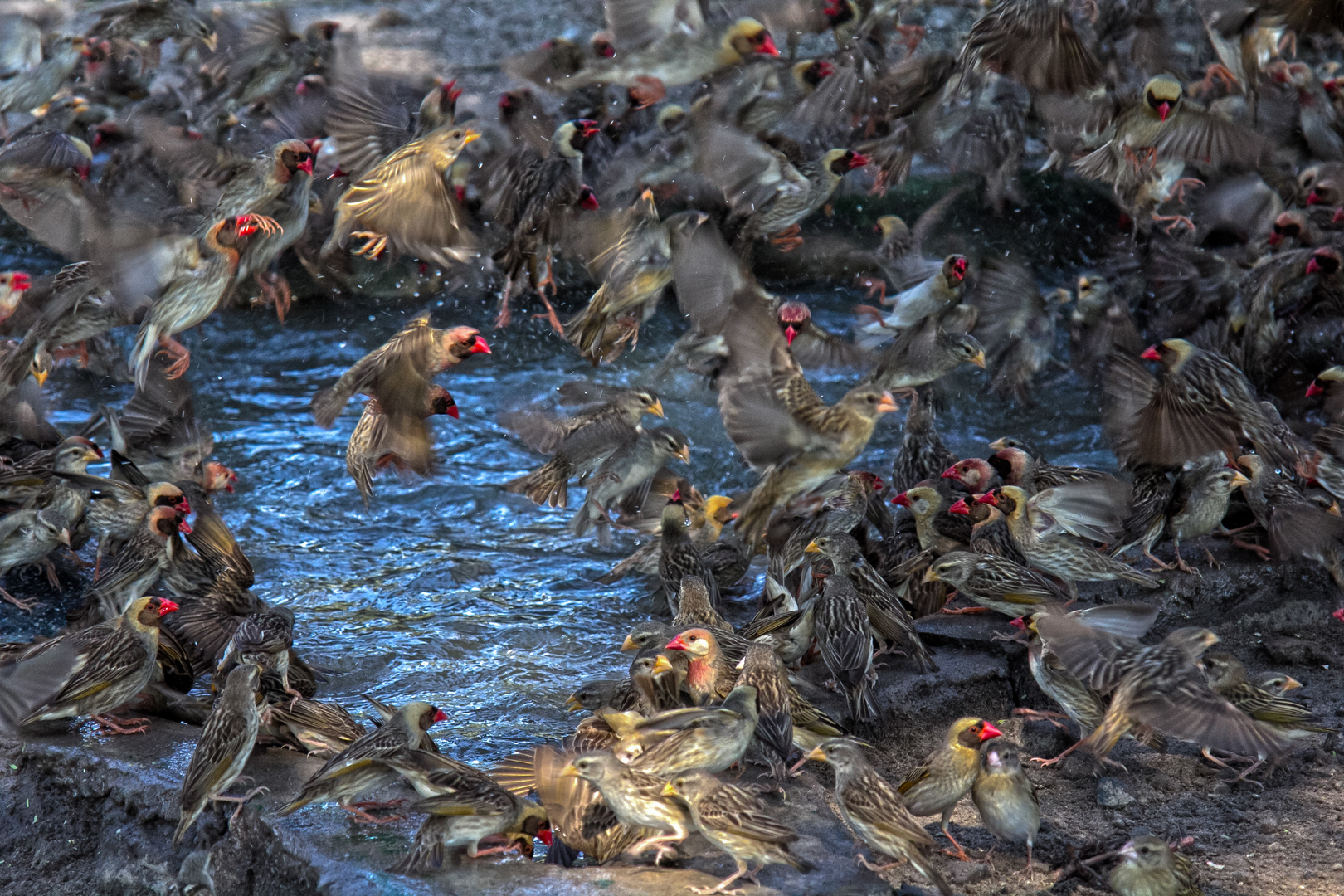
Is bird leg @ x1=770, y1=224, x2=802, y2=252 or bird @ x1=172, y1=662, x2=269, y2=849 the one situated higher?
bird leg @ x1=770, y1=224, x2=802, y2=252

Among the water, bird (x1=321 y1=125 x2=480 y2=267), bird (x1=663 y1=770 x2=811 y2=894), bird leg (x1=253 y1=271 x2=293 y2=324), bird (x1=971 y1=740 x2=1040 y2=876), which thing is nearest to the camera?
bird (x1=663 y1=770 x2=811 y2=894)

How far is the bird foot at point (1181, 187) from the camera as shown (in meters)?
8.54

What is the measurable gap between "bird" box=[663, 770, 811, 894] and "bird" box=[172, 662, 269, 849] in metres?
1.37

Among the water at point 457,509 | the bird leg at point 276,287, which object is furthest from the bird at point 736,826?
the bird leg at point 276,287

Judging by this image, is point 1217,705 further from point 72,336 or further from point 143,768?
point 72,336

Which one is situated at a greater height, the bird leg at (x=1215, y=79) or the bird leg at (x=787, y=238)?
the bird leg at (x=1215, y=79)

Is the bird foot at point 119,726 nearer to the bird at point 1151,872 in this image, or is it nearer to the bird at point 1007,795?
the bird at point 1007,795

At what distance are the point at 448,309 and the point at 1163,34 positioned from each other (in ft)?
18.8

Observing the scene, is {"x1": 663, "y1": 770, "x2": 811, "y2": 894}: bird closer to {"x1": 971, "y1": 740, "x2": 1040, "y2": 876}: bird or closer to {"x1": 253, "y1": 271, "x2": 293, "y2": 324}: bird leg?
{"x1": 971, "y1": 740, "x2": 1040, "y2": 876}: bird

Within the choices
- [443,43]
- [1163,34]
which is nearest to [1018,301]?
[1163,34]

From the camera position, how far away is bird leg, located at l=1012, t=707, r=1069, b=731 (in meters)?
4.86

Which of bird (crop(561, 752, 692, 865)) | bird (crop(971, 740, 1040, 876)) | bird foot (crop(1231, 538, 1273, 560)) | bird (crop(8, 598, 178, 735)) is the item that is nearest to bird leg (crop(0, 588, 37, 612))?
bird (crop(8, 598, 178, 735))

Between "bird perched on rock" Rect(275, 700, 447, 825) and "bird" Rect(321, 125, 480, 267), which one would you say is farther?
"bird" Rect(321, 125, 480, 267)

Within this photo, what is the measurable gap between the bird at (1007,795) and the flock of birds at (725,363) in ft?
0.06
